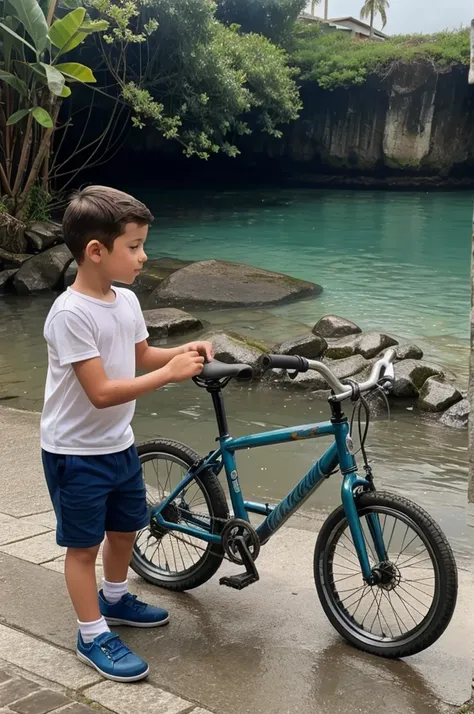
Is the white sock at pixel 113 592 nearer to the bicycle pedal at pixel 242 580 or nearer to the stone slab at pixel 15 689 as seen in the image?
the bicycle pedal at pixel 242 580

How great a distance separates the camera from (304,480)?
9.96ft

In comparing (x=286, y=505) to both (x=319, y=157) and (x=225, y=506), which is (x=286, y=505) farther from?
(x=319, y=157)

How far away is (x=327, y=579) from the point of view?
9.96 feet

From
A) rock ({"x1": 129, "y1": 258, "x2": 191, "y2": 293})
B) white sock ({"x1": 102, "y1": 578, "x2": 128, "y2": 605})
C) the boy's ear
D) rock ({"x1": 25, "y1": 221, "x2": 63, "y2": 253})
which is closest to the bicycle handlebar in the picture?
the boy's ear

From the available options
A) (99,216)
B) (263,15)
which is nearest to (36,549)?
(99,216)

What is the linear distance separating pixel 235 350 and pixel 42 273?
22.0 feet

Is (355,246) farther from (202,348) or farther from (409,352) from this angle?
(202,348)

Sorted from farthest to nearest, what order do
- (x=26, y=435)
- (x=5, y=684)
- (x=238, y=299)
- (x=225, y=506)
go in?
(x=238, y=299) < (x=26, y=435) < (x=225, y=506) < (x=5, y=684)

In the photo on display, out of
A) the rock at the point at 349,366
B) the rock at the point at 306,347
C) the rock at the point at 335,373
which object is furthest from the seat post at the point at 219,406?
the rock at the point at 306,347

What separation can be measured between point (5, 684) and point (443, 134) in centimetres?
3176

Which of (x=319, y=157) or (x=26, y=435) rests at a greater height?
(x=319, y=157)

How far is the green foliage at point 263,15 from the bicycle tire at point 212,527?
27.9 meters

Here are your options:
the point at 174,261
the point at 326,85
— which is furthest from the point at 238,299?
the point at 326,85

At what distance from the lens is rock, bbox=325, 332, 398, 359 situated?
927cm
